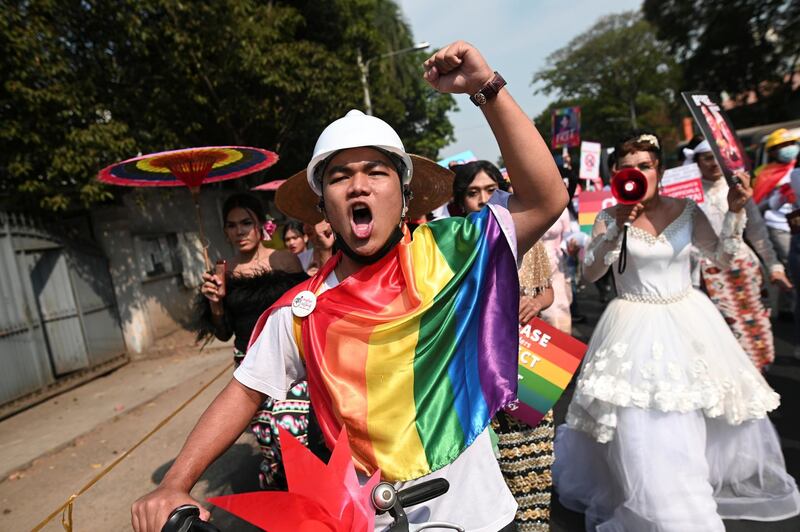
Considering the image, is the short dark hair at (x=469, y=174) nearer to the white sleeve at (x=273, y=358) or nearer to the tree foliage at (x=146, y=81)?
the white sleeve at (x=273, y=358)

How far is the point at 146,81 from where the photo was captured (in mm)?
8789

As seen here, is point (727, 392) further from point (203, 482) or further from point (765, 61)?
point (765, 61)

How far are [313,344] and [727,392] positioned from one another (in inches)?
93.5

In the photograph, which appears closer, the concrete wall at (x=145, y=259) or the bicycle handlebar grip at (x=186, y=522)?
the bicycle handlebar grip at (x=186, y=522)

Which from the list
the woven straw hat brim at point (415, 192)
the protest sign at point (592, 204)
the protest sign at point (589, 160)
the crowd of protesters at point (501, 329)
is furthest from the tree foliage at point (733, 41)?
the woven straw hat brim at point (415, 192)

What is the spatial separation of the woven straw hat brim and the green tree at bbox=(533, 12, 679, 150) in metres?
44.5

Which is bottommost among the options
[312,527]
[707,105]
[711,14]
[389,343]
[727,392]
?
[727,392]

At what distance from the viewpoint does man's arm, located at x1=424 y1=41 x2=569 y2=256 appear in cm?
143

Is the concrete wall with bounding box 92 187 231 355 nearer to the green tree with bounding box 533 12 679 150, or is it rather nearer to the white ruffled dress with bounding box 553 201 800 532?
the white ruffled dress with bounding box 553 201 800 532

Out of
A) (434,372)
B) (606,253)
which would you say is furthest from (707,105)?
(434,372)

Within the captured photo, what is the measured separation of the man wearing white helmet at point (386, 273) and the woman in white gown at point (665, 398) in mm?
1341

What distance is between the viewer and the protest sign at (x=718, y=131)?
2592 mm

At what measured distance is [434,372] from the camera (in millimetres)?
1534

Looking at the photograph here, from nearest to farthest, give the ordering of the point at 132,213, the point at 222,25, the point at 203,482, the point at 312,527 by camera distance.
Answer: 1. the point at 312,527
2. the point at 203,482
3. the point at 222,25
4. the point at 132,213
